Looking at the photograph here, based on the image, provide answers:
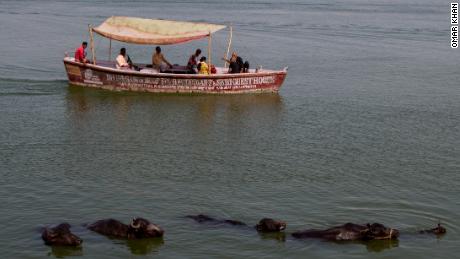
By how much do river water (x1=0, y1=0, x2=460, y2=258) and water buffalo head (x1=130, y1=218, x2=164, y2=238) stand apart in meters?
0.18

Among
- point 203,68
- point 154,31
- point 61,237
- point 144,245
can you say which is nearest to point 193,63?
point 203,68

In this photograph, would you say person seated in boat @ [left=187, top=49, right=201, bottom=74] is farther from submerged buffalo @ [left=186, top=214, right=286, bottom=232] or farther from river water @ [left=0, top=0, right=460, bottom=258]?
submerged buffalo @ [left=186, top=214, right=286, bottom=232]

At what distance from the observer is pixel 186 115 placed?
2288 cm

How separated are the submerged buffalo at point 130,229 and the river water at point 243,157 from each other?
6.6 inches

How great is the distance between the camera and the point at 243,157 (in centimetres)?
1812

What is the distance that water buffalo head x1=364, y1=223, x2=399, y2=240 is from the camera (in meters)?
12.7

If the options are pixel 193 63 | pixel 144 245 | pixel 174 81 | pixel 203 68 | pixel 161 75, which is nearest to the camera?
pixel 144 245

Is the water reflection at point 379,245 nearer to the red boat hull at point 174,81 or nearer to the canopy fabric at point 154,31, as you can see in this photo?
the red boat hull at point 174,81

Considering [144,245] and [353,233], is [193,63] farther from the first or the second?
[353,233]

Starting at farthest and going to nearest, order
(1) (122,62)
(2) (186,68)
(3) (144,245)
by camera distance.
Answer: (2) (186,68)
(1) (122,62)
(3) (144,245)

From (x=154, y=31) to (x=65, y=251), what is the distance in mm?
15769

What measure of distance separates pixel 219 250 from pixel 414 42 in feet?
102

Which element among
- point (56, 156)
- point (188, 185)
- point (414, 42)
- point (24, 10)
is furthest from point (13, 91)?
point (24, 10)

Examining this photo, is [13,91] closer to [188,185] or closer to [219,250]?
[188,185]
